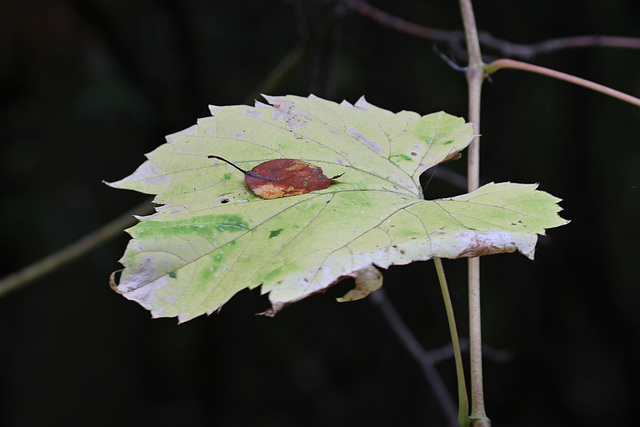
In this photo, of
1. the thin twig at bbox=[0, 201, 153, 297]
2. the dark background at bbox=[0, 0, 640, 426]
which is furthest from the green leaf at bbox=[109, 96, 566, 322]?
the dark background at bbox=[0, 0, 640, 426]

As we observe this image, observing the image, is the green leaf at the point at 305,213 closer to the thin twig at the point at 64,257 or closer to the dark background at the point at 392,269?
the thin twig at the point at 64,257

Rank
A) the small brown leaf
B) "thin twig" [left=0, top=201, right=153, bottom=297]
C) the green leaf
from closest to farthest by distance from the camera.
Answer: the green leaf
the small brown leaf
"thin twig" [left=0, top=201, right=153, bottom=297]

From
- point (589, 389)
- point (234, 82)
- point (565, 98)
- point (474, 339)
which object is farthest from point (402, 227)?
point (589, 389)

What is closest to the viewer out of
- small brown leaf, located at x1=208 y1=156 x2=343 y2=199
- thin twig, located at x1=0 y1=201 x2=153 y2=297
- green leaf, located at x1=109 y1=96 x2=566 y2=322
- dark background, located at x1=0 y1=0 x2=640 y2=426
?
green leaf, located at x1=109 y1=96 x2=566 y2=322

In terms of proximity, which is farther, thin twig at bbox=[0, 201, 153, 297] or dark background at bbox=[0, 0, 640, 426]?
dark background at bbox=[0, 0, 640, 426]

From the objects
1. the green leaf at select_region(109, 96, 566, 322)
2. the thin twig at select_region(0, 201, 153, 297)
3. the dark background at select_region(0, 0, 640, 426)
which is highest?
the dark background at select_region(0, 0, 640, 426)

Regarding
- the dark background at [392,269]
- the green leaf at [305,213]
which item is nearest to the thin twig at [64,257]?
the green leaf at [305,213]

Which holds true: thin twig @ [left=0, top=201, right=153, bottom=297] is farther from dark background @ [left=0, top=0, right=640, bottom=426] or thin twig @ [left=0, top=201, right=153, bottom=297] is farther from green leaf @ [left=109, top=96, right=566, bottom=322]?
dark background @ [left=0, top=0, right=640, bottom=426]

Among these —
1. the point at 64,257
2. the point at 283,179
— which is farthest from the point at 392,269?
the point at 283,179
